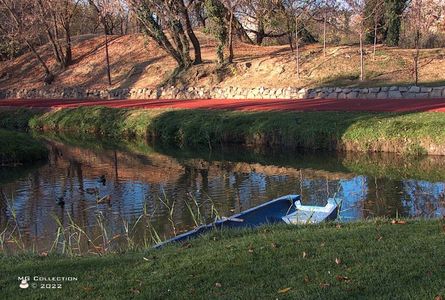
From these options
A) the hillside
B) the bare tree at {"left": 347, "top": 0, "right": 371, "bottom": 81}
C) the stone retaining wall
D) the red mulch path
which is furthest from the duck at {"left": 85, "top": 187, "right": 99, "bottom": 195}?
the bare tree at {"left": 347, "top": 0, "right": 371, "bottom": 81}

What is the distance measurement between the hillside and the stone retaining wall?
34.2 inches

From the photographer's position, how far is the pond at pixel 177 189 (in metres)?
10.2

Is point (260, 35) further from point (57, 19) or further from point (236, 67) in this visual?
point (57, 19)

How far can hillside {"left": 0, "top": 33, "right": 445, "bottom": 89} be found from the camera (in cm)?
2780

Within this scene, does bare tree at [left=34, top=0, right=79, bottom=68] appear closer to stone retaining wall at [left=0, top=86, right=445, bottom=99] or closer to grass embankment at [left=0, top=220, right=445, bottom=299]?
stone retaining wall at [left=0, top=86, right=445, bottom=99]

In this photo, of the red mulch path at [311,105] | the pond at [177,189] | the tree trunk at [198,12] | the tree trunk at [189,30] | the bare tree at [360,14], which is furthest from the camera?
the tree trunk at [198,12]

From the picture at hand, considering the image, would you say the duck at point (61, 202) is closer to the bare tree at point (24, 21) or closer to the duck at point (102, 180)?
the duck at point (102, 180)

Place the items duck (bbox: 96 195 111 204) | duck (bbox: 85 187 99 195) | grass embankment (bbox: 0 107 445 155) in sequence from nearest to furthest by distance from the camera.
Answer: duck (bbox: 96 195 111 204) → duck (bbox: 85 187 99 195) → grass embankment (bbox: 0 107 445 155)

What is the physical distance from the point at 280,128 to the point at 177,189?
6615mm

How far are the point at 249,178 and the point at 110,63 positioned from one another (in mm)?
28084

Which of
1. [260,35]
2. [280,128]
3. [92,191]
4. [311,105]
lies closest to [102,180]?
[92,191]

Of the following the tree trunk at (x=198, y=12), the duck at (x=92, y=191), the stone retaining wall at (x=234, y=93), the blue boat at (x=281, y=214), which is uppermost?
the tree trunk at (x=198, y=12)

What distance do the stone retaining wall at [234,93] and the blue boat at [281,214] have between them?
50.4 ft

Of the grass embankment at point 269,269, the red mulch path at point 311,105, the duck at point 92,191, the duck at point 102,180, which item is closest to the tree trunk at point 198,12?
the red mulch path at point 311,105
